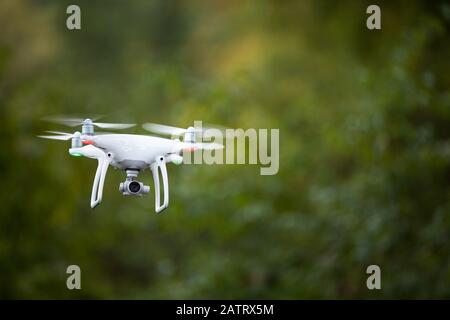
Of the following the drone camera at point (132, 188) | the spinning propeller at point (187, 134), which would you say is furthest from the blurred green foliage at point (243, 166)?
the drone camera at point (132, 188)

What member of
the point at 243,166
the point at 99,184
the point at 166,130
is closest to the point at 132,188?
the point at 99,184

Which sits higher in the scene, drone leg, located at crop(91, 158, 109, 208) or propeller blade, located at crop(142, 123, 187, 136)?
propeller blade, located at crop(142, 123, 187, 136)

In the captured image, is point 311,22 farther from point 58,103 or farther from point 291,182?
point 58,103

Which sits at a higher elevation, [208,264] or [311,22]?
[311,22]

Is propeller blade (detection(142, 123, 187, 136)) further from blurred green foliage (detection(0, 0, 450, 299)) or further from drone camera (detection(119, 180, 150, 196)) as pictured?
blurred green foliage (detection(0, 0, 450, 299))

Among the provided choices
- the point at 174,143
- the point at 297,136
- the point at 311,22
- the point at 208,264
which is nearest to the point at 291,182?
the point at 297,136

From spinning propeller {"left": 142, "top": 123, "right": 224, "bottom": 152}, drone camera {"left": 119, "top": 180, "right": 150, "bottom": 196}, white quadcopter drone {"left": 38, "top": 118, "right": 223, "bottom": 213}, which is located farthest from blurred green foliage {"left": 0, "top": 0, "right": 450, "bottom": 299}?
drone camera {"left": 119, "top": 180, "right": 150, "bottom": 196}
